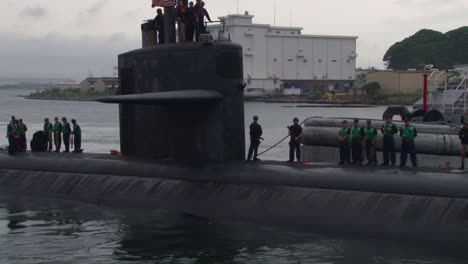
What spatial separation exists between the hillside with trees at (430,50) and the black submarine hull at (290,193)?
96.5 metres

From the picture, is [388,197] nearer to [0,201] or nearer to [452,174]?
[452,174]

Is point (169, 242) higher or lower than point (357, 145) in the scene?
lower

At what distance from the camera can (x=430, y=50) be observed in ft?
375

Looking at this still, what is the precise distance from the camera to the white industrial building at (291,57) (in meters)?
99.9

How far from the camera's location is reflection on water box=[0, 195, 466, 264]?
430 inches

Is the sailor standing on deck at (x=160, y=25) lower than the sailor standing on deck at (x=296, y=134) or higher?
higher

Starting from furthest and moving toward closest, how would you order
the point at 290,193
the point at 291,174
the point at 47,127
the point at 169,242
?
1. the point at 47,127
2. the point at 291,174
3. the point at 290,193
4. the point at 169,242

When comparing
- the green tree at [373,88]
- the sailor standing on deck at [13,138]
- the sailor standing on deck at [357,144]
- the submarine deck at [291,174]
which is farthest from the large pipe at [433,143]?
Result: the green tree at [373,88]

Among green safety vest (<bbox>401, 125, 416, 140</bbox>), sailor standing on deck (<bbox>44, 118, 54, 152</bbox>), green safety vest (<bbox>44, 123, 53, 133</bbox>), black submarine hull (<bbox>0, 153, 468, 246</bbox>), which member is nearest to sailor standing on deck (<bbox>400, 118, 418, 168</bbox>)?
green safety vest (<bbox>401, 125, 416, 140</bbox>)

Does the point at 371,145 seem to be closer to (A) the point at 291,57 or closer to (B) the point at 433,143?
(B) the point at 433,143

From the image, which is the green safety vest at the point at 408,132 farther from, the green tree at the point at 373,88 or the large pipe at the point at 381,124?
the green tree at the point at 373,88

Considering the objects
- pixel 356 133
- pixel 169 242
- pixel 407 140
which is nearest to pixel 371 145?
pixel 356 133

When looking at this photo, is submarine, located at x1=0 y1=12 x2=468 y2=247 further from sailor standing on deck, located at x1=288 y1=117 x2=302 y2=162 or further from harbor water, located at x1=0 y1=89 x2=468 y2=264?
sailor standing on deck, located at x1=288 y1=117 x2=302 y2=162

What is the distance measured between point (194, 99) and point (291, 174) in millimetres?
2443
